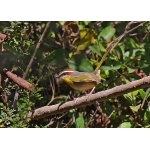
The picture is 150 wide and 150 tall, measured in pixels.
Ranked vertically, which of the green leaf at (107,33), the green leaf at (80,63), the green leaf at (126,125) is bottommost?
the green leaf at (126,125)

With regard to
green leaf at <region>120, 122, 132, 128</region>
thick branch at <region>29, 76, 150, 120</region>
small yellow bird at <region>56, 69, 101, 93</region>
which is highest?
small yellow bird at <region>56, 69, 101, 93</region>

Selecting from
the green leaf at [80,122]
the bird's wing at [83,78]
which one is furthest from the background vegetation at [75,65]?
the bird's wing at [83,78]

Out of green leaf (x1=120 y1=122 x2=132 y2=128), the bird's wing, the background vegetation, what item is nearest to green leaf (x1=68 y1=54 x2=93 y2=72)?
the background vegetation

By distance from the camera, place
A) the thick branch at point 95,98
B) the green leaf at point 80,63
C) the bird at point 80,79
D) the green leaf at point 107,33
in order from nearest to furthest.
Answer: the thick branch at point 95,98 → the bird at point 80,79 → the green leaf at point 80,63 → the green leaf at point 107,33

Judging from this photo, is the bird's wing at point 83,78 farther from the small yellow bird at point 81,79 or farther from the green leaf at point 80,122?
the green leaf at point 80,122

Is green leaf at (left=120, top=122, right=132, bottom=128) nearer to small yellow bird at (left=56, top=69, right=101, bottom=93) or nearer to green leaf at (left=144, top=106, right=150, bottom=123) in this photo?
green leaf at (left=144, top=106, right=150, bottom=123)

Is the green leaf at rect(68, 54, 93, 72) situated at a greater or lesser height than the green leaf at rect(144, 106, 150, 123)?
greater

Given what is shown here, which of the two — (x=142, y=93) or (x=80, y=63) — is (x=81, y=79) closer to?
(x=80, y=63)
